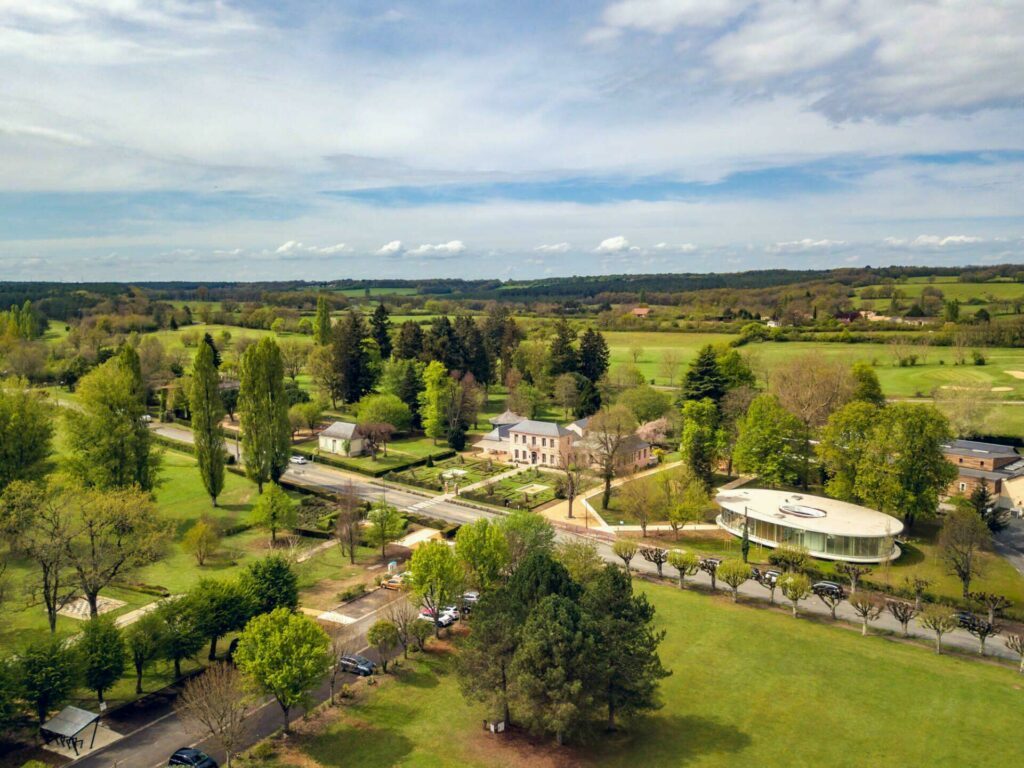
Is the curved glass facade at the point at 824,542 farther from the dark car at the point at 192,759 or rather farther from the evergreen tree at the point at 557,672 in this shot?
the dark car at the point at 192,759

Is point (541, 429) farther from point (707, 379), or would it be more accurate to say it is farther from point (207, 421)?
point (207, 421)

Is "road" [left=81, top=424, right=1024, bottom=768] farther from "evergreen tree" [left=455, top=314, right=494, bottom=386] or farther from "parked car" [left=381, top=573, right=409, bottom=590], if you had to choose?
"evergreen tree" [left=455, top=314, right=494, bottom=386]

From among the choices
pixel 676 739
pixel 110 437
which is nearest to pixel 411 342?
pixel 110 437

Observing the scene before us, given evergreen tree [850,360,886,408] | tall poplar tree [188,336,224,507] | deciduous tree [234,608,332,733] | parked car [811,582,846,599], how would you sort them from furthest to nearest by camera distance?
evergreen tree [850,360,886,408], tall poplar tree [188,336,224,507], parked car [811,582,846,599], deciduous tree [234,608,332,733]

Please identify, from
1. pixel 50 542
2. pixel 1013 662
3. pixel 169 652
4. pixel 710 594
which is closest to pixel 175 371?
pixel 50 542

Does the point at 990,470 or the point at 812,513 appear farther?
the point at 990,470

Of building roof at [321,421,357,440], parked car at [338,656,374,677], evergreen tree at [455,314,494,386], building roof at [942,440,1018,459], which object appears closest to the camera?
parked car at [338,656,374,677]

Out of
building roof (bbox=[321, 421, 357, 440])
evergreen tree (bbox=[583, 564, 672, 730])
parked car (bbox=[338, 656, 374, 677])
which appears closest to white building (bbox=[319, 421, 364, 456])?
building roof (bbox=[321, 421, 357, 440])

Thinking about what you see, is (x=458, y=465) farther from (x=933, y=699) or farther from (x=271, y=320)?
(x=271, y=320)
